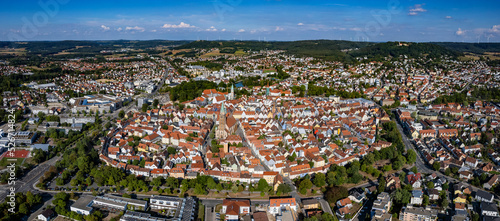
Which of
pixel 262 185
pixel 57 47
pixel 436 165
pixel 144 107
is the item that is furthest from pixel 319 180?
pixel 57 47

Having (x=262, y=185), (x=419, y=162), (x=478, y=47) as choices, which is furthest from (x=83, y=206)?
(x=478, y=47)

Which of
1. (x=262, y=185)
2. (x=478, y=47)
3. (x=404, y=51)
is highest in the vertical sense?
(x=478, y=47)

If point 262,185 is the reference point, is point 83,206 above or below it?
below

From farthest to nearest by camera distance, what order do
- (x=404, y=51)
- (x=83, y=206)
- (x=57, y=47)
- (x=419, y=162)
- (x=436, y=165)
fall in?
(x=57, y=47) < (x=404, y=51) < (x=419, y=162) < (x=436, y=165) < (x=83, y=206)

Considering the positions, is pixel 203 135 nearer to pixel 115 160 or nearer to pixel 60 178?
pixel 115 160

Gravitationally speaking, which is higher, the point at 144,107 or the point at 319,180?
the point at 144,107

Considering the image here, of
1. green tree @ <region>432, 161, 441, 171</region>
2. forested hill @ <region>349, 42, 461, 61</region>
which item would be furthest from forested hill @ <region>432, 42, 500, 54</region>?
A: green tree @ <region>432, 161, 441, 171</region>

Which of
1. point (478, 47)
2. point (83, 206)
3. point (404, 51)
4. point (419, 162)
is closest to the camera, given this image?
point (83, 206)

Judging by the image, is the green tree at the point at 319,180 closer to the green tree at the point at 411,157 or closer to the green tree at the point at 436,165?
the green tree at the point at 411,157

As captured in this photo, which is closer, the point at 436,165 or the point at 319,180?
the point at 319,180

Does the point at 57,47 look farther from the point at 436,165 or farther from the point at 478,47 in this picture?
the point at 478,47

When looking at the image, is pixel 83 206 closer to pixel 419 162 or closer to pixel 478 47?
pixel 419 162
